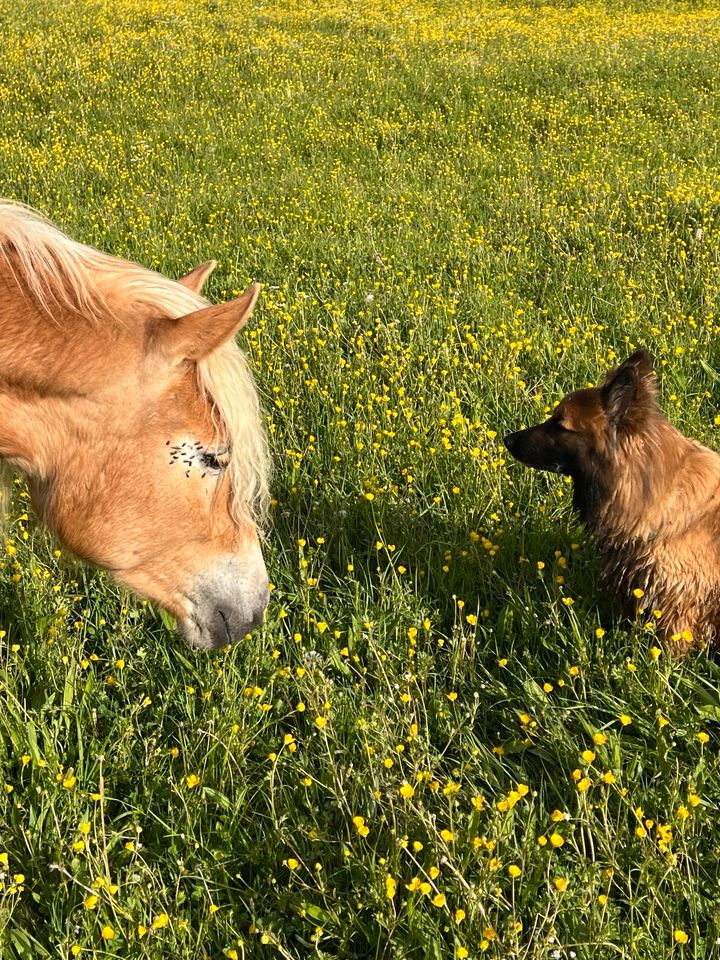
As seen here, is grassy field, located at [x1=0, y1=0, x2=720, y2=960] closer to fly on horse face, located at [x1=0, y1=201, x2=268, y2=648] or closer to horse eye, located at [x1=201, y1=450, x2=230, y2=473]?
fly on horse face, located at [x1=0, y1=201, x2=268, y2=648]

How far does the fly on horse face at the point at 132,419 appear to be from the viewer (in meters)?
2.13

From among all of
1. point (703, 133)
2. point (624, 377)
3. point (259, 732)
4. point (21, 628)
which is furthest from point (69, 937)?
point (703, 133)

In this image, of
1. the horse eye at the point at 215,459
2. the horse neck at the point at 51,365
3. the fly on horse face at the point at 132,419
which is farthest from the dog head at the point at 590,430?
the horse neck at the point at 51,365

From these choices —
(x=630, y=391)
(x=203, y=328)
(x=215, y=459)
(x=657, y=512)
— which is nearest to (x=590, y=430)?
(x=630, y=391)

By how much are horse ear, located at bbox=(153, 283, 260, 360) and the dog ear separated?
1509 millimetres

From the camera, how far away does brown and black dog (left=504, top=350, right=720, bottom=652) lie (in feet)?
10.1

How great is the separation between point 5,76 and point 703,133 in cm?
924

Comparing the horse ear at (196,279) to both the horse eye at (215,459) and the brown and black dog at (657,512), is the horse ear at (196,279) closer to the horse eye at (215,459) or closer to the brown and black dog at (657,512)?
the horse eye at (215,459)

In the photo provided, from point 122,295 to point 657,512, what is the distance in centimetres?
215

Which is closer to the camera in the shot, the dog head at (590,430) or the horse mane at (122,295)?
the horse mane at (122,295)

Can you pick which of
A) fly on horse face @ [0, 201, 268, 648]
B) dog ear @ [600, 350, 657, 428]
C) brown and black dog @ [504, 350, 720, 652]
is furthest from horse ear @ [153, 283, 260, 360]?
brown and black dog @ [504, 350, 720, 652]

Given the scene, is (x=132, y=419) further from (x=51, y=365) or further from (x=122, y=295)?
(x=122, y=295)

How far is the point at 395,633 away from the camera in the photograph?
3.02 m

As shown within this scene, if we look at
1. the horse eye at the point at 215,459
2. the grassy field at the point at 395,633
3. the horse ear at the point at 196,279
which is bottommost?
the grassy field at the point at 395,633
